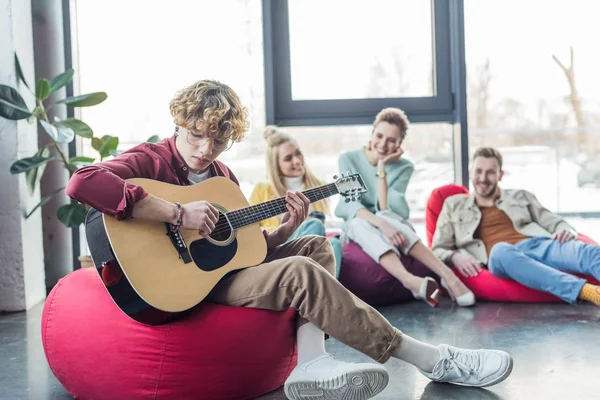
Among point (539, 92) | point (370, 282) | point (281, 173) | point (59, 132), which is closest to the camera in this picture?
point (370, 282)

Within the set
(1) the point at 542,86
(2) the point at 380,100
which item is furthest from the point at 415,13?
(1) the point at 542,86

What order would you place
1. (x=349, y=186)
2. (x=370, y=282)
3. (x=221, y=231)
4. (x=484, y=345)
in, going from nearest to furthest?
(x=221, y=231)
(x=349, y=186)
(x=484, y=345)
(x=370, y=282)

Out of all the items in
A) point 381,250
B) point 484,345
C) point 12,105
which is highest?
point 12,105

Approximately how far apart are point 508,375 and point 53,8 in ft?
10.8

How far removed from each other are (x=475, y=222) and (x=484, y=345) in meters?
1.16

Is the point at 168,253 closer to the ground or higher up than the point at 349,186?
closer to the ground

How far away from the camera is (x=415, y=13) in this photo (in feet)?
14.6

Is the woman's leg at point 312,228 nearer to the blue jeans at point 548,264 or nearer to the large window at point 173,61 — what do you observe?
the blue jeans at point 548,264

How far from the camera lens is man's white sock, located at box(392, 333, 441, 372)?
2.05 m

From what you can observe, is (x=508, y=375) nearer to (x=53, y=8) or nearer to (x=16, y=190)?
(x=16, y=190)

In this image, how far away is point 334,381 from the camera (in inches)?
74.8

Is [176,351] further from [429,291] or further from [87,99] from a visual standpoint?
[87,99]

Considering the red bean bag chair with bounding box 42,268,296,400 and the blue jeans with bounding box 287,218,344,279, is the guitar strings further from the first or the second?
the blue jeans with bounding box 287,218,344,279

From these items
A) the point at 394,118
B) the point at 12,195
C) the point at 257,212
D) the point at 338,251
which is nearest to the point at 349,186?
the point at 257,212
